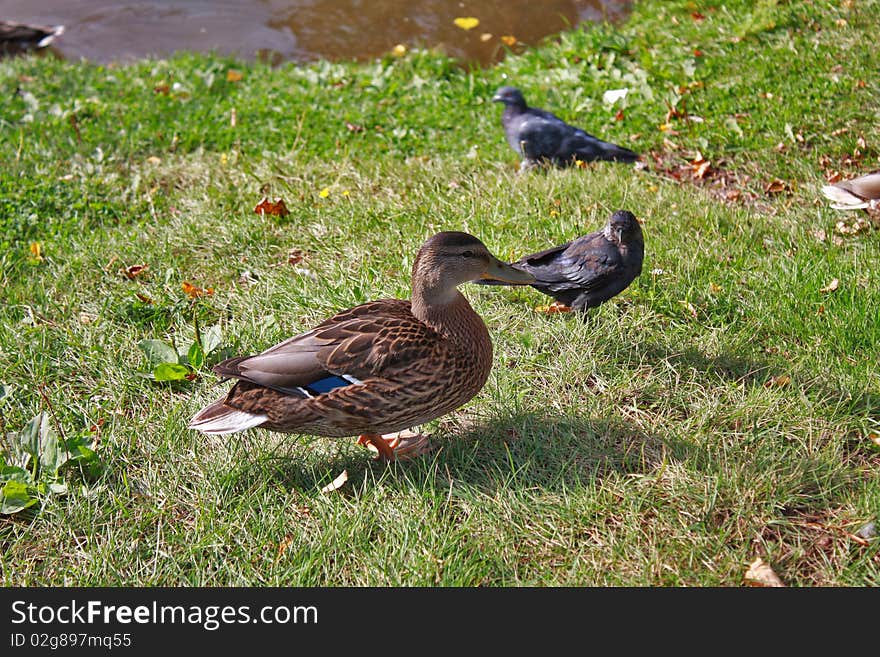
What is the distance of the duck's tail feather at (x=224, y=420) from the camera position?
318cm

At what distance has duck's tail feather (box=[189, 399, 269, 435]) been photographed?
318 centimetres

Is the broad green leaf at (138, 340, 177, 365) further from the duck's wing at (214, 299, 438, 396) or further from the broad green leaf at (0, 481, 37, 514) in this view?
the broad green leaf at (0, 481, 37, 514)

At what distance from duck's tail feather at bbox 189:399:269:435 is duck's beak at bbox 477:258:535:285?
1047 millimetres

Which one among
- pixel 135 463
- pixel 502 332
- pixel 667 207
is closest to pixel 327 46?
pixel 667 207

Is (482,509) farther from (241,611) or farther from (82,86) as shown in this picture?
(82,86)

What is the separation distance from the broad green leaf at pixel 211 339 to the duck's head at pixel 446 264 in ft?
3.67

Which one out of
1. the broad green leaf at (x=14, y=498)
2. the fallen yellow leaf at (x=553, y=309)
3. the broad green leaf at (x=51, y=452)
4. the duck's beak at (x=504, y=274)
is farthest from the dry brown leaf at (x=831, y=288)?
the broad green leaf at (x=14, y=498)

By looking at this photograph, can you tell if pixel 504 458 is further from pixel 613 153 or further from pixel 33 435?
pixel 613 153

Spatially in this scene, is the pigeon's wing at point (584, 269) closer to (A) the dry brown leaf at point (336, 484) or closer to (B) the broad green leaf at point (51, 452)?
(A) the dry brown leaf at point (336, 484)

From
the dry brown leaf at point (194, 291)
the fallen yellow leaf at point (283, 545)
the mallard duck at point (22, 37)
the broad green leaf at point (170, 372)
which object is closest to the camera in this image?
the fallen yellow leaf at point (283, 545)

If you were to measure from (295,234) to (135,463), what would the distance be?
202 cm

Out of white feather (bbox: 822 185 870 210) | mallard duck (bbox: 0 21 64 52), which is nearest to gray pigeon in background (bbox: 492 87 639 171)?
white feather (bbox: 822 185 870 210)

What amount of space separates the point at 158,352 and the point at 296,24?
621 cm

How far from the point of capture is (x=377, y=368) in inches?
125
